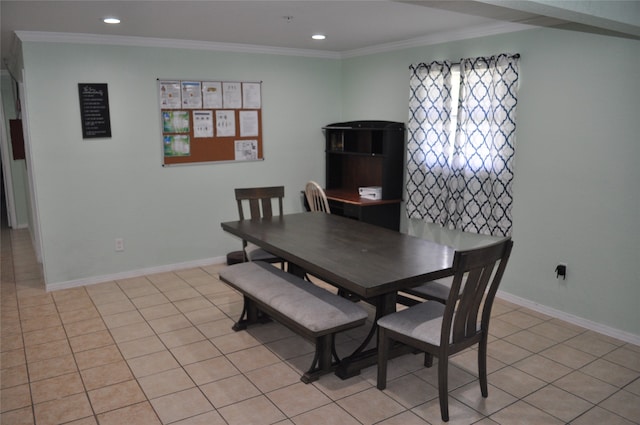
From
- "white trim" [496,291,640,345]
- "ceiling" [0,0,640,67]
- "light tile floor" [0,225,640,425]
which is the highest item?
"ceiling" [0,0,640,67]

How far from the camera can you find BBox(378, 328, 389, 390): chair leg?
8.96 feet

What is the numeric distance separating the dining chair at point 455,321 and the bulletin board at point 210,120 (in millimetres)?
3028

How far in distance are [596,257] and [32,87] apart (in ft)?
15.2

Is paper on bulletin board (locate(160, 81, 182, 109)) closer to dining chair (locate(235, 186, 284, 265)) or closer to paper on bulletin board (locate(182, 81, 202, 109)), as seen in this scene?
paper on bulletin board (locate(182, 81, 202, 109))

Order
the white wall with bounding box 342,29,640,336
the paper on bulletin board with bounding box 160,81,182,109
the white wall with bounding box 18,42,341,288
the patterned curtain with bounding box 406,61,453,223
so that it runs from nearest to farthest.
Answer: the white wall with bounding box 342,29,640,336
the white wall with bounding box 18,42,341,288
the patterned curtain with bounding box 406,61,453,223
the paper on bulletin board with bounding box 160,81,182,109

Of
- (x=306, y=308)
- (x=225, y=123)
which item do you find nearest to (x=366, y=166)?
(x=225, y=123)

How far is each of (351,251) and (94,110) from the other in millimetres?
2826

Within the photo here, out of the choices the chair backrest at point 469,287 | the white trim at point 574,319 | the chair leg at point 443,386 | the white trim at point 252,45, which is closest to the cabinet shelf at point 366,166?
the white trim at point 252,45

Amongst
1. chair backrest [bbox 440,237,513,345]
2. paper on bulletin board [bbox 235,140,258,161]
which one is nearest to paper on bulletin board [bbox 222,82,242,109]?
paper on bulletin board [bbox 235,140,258,161]

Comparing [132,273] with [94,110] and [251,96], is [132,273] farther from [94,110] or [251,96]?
[251,96]

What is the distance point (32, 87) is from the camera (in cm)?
416

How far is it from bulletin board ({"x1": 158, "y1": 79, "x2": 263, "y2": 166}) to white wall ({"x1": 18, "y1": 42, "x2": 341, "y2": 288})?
82mm

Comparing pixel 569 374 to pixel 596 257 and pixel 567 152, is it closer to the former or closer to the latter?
pixel 596 257

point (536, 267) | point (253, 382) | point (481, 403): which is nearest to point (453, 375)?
point (481, 403)
